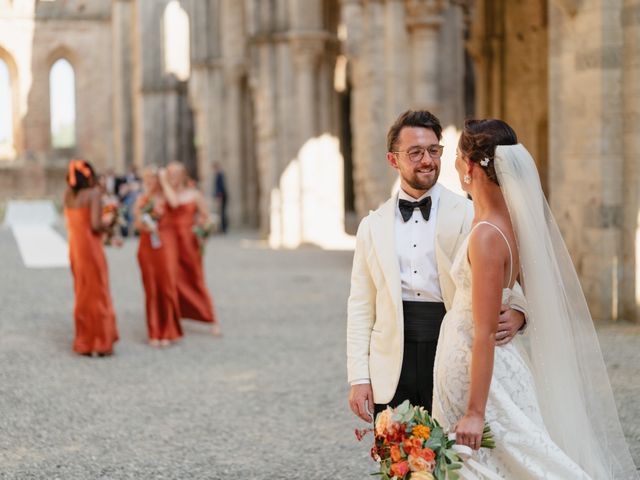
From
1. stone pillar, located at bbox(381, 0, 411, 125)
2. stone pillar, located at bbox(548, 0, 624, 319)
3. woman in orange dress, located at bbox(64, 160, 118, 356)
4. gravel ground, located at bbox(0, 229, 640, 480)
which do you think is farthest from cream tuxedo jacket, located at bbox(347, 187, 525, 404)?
stone pillar, located at bbox(381, 0, 411, 125)

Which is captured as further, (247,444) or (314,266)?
(314,266)

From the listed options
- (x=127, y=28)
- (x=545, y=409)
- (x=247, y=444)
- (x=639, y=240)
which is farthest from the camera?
(x=127, y=28)

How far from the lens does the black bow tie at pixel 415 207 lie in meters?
3.93

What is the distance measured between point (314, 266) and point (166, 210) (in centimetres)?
758

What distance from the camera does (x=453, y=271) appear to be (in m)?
3.66

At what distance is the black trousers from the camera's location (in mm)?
3939

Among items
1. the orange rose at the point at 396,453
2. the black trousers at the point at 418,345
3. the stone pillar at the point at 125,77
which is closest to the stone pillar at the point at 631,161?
the black trousers at the point at 418,345

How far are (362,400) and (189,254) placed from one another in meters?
7.44

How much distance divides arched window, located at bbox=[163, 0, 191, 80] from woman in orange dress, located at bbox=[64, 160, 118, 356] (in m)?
24.7

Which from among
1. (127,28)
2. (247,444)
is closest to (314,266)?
(247,444)

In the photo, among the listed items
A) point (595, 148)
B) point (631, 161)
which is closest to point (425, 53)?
point (595, 148)

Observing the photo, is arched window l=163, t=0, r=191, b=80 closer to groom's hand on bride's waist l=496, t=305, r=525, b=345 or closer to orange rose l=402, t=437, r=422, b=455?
groom's hand on bride's waist l=496, t=305, r=525, b=345

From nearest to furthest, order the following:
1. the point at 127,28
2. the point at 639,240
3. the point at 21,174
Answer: the point at 639,240 → the point at 127,28 → the point at 21,174

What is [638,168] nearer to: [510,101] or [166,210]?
[166,210]
